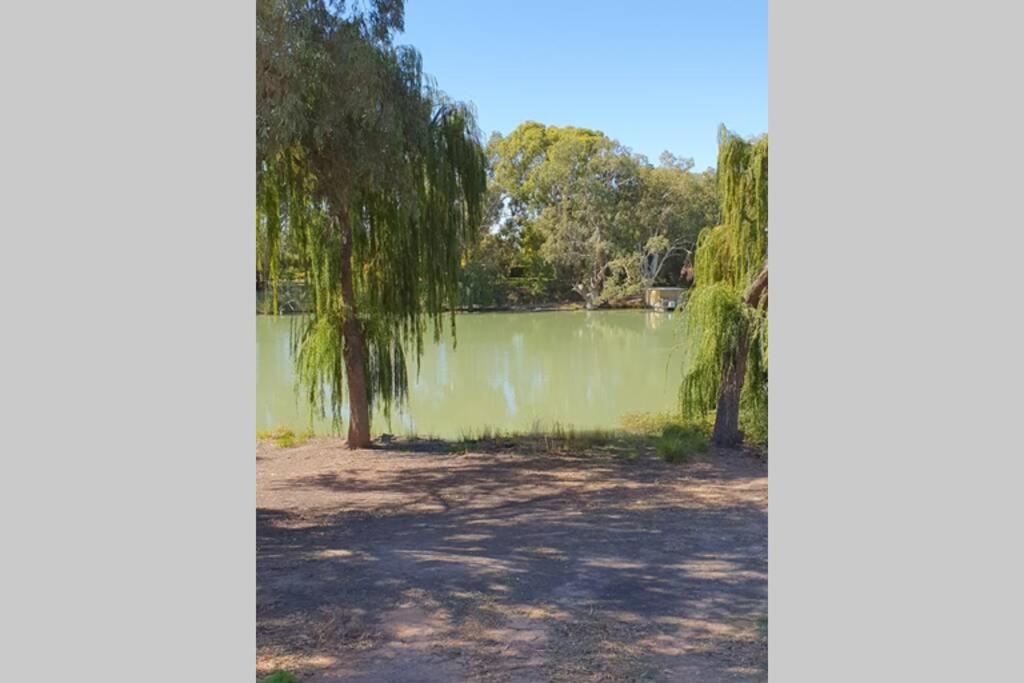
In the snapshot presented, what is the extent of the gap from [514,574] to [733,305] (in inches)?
161

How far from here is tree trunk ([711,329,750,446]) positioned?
731cm

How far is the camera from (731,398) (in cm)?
751

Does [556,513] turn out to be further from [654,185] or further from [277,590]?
[654,185]

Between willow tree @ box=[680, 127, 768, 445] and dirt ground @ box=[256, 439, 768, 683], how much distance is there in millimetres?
926

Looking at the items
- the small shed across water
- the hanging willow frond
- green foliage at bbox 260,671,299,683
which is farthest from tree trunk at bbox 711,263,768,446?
the small shed across water

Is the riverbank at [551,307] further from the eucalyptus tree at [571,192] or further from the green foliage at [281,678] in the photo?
the green foliage at [281,678]

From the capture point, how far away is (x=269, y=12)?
401cm

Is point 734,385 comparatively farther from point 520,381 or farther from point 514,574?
point 520,381

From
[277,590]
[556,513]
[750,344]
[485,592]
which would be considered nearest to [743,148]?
[750,344]

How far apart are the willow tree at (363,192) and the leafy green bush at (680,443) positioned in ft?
8.04

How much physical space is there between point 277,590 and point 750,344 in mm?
4947

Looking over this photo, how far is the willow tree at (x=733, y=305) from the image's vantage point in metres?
7.04

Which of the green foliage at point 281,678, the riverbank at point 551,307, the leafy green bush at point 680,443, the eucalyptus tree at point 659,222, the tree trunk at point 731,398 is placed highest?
the eucalyptus tree at point 659,222

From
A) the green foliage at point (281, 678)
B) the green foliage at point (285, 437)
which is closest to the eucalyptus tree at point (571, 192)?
the green foliage at point (285, 437)
